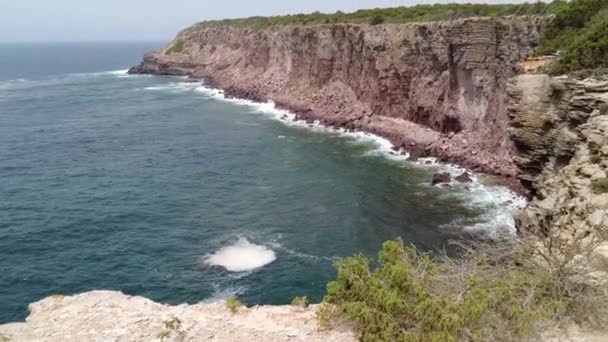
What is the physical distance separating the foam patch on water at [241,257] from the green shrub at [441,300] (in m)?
19.8

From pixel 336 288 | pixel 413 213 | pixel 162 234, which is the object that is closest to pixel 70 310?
pixel 336 288

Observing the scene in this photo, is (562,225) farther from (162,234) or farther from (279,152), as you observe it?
(279,152)

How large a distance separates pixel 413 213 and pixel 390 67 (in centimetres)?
2853

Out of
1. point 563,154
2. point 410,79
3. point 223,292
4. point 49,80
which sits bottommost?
point 223,292

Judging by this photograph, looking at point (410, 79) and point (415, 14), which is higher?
point (415, 14)

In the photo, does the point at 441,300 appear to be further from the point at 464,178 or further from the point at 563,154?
the point at 464,178

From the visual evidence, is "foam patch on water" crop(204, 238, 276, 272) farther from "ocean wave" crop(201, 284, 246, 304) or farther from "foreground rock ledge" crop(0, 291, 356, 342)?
"foreground rock ledge" crop(0, 291, 356, 342)

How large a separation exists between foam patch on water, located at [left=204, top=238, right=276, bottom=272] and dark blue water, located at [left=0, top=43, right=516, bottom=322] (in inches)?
8.8

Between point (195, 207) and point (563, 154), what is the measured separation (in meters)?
27.3

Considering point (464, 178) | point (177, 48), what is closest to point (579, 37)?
point (464, 178)

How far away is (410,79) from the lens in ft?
203

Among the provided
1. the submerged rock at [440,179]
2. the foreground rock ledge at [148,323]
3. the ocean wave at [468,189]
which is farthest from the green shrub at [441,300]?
the submerged rock at [440,179]

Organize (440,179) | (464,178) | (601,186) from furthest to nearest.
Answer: (464,178) < (440,179) < (601,186)

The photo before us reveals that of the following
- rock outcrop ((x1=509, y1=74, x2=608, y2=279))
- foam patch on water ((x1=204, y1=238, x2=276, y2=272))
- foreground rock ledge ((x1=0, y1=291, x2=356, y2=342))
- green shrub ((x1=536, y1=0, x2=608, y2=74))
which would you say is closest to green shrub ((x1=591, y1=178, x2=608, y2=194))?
rock outcrop ((x1=509, y1=74, x2=608, y2=279))
